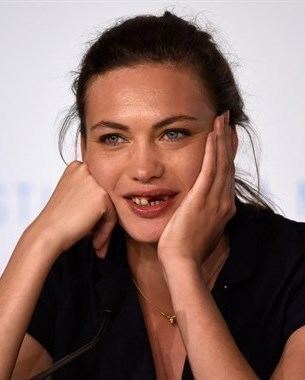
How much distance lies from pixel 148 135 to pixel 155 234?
0.16 m

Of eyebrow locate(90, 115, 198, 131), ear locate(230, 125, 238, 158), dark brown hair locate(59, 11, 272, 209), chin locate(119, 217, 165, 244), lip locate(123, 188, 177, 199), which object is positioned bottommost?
chin locate(119, 217, 165, 244)

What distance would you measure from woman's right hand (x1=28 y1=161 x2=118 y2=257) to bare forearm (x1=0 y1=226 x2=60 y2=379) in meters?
0.02

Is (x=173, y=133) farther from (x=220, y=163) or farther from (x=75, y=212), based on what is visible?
(x=75, y=212)

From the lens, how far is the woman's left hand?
1321mm

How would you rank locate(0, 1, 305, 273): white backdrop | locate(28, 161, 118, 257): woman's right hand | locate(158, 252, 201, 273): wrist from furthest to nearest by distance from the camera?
locate(0, 1, 305, 273): white backdrop < locate(28, 161, 118, 257): woman's right hand < locate(158, 252, 201, 273): wrist

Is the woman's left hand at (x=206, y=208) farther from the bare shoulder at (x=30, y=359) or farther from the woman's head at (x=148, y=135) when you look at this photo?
the bare shoulder at (x=30, y=359)

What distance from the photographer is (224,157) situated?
1.38 metres

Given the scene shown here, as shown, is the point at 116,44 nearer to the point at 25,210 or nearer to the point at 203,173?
the point at 203,173

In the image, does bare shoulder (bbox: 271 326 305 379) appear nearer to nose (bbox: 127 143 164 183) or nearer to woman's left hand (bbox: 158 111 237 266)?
woman's left hand (bbox: 158 111 237 266)

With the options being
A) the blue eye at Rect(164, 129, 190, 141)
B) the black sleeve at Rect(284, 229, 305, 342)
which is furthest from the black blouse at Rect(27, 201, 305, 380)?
the blue eye at Rect(164, 129, 190, 141)

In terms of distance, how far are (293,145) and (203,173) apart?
18.5 inches

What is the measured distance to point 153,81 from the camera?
4.50 feet

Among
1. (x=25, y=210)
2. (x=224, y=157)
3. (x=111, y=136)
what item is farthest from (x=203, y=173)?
(x=25, y=210)

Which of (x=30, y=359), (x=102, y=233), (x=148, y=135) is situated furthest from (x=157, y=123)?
(x=30, y=359)
